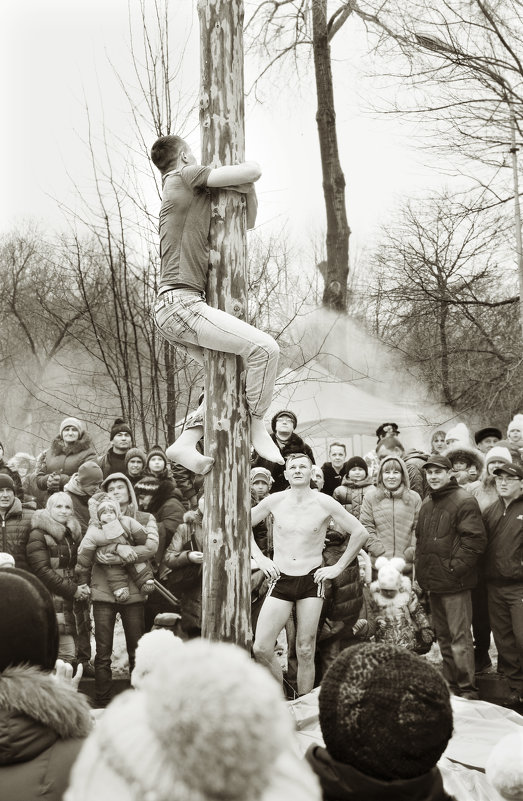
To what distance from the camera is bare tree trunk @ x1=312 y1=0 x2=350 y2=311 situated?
18.3 meters

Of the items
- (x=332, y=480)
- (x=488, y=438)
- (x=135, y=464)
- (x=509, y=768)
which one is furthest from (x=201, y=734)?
(x=488, y=438)

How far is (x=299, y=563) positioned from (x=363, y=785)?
4632 mm

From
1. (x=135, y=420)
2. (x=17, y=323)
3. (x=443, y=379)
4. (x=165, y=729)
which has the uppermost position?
(x=17, y=323)

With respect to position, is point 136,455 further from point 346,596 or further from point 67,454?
point 346,596

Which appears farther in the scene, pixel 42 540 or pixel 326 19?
pixel 326 19

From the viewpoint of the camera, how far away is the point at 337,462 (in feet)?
32.8

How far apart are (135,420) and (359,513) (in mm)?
4258

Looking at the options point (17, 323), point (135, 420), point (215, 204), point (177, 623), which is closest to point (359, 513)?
point (177, 623)

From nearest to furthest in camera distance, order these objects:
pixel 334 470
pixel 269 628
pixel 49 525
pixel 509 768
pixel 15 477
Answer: pixel 509 768 < pixel 269 628 < pixel 49 525 < pixel 15 477 < pixel 334 470

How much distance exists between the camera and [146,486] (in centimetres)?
877

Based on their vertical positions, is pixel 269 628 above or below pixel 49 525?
below

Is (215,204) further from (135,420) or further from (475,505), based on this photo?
(135,420)

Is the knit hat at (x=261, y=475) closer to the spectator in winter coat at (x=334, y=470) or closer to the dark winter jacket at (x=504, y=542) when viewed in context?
the spectator in winter coat at (x=334, y=470)

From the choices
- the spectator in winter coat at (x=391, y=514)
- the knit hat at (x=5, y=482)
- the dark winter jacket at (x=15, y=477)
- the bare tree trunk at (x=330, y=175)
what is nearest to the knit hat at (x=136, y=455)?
the dark winter jacket at (x=15, y=477)
